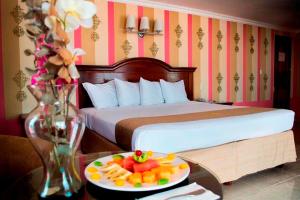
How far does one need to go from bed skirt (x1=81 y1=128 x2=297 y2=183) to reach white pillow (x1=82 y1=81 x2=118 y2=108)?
1.59 feet

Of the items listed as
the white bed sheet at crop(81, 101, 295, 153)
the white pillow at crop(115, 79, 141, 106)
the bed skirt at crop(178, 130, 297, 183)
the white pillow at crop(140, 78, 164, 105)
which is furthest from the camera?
the white pillow at crop(140, 78, 164, 105)

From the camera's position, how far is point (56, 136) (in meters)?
0.87

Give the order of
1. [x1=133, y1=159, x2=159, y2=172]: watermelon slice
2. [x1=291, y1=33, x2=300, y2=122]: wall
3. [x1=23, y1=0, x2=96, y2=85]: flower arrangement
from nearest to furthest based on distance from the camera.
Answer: [x1=23, y1=0, x2=96, y2=85]: flower arrangement, [x1=133, y1=159, x2=159, y2=172]: watermelon slice, [x1=291, y1=33, x2=300, y2=122]: wall

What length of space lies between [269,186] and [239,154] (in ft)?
1.59

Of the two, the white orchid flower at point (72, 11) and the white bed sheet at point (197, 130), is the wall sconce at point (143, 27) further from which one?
the white orchid flower at point (72, 11)

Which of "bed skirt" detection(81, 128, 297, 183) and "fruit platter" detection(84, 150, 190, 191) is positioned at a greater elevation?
"fruit platter" detection(84, 150, 190, 191)

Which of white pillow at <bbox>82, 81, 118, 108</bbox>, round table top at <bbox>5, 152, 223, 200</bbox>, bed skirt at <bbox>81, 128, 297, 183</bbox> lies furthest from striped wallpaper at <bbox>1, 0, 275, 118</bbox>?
round table top at <bbox>5, 152, 223, 200</bbox>

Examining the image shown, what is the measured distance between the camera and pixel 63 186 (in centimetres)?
89

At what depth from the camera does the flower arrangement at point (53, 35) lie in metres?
0.80

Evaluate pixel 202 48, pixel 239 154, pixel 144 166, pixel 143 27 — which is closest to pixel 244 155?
pixel 239 154

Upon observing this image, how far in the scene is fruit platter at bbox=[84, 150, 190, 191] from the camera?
95 cm

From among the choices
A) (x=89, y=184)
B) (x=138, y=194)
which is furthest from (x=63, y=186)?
(x=138, y=194)

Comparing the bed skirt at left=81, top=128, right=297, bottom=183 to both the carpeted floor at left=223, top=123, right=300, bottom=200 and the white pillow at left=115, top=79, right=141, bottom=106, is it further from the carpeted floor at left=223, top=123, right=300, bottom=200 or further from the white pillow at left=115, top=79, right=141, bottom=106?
the white pillow at left=115, top=79, right=141, bottom=106

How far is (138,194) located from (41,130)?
44 cm
